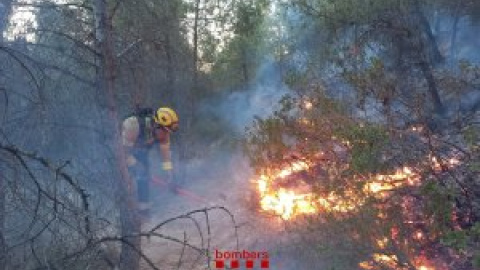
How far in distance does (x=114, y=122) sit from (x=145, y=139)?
183 inches

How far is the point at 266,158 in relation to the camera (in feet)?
23.2

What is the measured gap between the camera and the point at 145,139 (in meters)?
10.4

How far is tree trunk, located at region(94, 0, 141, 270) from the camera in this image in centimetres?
553

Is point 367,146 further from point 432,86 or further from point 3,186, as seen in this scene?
point 432,86

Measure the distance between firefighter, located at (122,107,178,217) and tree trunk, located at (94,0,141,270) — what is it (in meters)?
3.75

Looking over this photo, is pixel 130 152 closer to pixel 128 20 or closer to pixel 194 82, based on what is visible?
pixel 194 82

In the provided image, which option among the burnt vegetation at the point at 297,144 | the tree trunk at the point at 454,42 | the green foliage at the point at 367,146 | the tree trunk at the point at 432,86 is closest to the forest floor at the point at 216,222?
the burnt vegetation at the point at 297,144

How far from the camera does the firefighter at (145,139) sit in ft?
32.1

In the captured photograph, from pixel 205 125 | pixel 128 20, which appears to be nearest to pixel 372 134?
pixel 128 20

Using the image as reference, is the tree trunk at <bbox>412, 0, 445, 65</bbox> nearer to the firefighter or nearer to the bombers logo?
the firefighter

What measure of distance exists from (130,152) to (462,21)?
9720mm

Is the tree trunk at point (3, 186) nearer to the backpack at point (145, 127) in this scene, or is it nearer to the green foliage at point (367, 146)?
the green foliage at point (367, 146)

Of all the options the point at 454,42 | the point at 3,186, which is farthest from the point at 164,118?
the point at 454,42

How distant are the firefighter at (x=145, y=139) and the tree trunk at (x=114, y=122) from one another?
3748 millimetres
